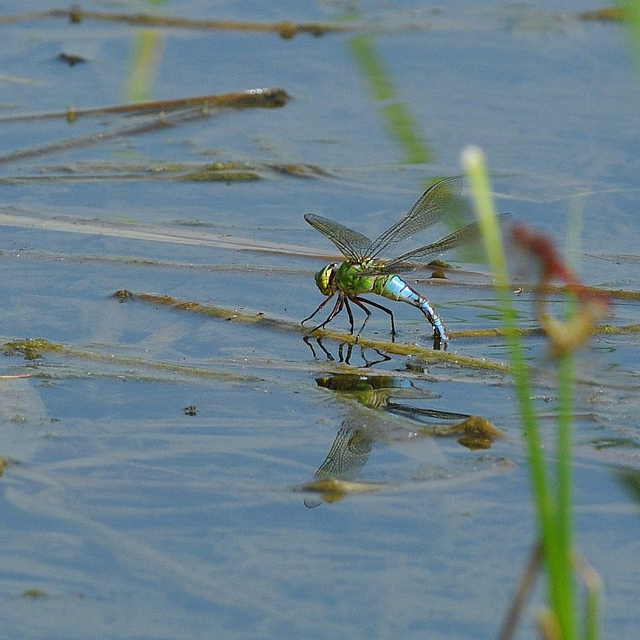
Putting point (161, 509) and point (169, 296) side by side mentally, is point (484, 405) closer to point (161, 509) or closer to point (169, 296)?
point (161, 509)

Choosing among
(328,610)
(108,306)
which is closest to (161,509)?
(328,610)

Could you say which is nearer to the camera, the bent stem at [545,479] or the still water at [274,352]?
the bent stem at [545,479]

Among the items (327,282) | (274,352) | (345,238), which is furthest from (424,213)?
(274,352)

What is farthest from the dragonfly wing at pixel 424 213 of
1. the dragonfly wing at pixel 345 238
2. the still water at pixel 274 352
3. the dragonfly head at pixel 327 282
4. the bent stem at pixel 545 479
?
the bent stem at pixel 545 479

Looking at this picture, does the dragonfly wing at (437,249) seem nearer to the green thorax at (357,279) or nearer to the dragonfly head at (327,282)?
the green thorax at (357,279)

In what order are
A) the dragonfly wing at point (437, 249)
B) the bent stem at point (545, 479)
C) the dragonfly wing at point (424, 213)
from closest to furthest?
the bent stem at point (545, 479) → the dragonfly wing at point (437, 249) → the dragonfly wing at point (424, 213)

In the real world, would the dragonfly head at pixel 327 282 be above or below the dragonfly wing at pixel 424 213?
below

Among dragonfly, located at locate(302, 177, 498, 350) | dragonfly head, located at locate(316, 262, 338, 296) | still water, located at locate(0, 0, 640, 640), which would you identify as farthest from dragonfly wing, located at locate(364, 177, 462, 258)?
dragonfly head, located at locate(316, 262, 338, 296)

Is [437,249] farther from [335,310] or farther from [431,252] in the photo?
[335,310]

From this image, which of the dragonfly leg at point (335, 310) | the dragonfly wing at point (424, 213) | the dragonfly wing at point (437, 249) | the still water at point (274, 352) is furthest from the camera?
the dragonfly wing at point (424, 213)
